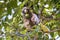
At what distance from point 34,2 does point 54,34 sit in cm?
25

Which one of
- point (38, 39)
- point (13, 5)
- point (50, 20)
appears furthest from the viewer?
point (50, 20)

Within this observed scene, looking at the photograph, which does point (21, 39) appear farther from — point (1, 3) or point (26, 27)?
point (1, 3)

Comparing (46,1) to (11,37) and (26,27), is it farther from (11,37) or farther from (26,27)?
(11,37)

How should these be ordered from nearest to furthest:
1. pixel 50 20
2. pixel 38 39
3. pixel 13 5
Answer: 1. pixel 13 5
2. pixel 38 39
3. pixel 50 20

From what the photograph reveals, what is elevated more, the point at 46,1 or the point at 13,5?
the point at 46,1

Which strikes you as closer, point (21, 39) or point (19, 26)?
point (21, 39)

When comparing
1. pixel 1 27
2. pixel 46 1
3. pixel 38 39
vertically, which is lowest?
pixel 38 39

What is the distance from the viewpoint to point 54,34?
121 cm

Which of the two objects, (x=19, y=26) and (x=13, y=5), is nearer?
(x=13, y=5)

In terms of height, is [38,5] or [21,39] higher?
[38,5]

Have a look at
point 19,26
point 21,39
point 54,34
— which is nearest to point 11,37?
point 21,39

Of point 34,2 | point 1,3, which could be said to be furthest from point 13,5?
point 34,2

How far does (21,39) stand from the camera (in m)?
1.18

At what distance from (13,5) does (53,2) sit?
0.27 metres
